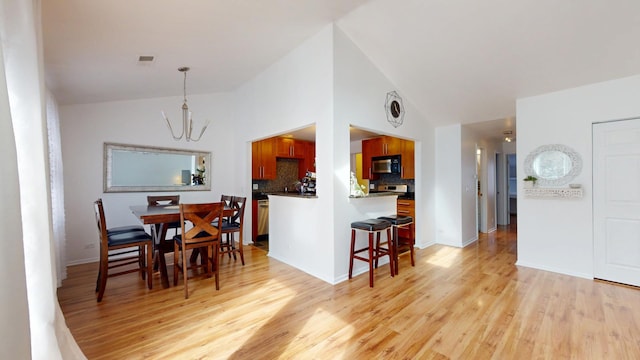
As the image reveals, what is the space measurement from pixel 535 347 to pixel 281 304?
2.09m

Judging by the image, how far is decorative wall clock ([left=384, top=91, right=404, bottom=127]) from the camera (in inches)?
155

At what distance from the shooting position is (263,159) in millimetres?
5320

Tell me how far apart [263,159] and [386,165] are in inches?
103

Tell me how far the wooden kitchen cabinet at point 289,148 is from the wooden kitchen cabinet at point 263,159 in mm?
129

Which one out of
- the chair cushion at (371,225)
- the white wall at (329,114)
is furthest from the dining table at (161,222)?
the chair cushion at (371,225)

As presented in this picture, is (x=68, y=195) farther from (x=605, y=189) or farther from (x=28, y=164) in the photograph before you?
(x=605, y=189)

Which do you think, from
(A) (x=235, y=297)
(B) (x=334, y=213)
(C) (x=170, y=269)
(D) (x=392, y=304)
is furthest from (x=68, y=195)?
(D) (x=392, y=304)

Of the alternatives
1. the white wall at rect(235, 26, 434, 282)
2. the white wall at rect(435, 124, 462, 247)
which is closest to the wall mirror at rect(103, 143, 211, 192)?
the white wall at rect(235, 26, 434, 282)

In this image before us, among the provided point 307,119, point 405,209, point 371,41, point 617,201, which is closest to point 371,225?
point 307,119

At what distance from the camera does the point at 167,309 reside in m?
2.47

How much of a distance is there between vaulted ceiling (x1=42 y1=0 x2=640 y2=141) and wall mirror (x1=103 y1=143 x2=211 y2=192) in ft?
2.80

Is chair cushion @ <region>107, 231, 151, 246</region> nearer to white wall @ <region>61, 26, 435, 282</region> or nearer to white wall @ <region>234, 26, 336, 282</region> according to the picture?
white wall @ <region>61, 26, 435, 282</region>

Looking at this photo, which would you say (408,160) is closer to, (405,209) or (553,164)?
(405,209)

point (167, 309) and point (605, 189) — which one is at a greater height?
point (605, 189)
